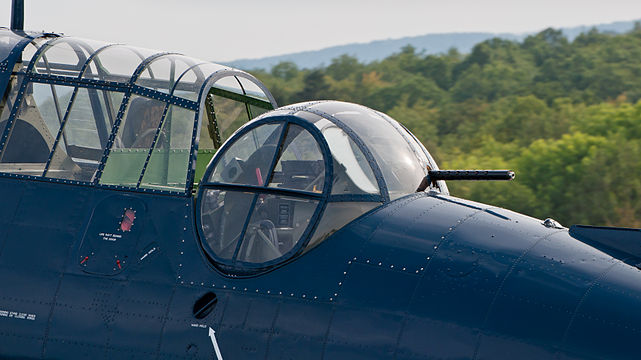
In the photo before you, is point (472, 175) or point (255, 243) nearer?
point (255, 243)

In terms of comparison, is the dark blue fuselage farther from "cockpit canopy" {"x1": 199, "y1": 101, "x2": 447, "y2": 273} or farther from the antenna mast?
the antenna mast

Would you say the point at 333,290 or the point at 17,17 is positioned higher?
the point at 17,17

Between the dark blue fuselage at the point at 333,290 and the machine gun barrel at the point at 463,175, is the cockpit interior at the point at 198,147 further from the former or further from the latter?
the dark blue fuselage at the point at 333,290

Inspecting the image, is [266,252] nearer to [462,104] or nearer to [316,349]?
[316,349]

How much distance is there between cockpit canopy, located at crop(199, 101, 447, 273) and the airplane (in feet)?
0.06

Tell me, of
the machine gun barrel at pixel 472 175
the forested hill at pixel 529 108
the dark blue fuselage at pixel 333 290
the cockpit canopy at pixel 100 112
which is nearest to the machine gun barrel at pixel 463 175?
the machine gun barrel at pixel 472 175

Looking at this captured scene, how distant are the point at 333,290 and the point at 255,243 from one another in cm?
104

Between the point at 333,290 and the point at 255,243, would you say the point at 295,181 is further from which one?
the point at 333,290

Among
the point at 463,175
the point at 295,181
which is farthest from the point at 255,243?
the point at 463,175

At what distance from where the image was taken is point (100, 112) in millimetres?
8992

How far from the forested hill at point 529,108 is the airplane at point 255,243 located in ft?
90.4

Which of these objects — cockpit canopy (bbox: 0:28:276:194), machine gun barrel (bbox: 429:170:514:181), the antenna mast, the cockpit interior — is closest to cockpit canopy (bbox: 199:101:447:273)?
the cockpit interior

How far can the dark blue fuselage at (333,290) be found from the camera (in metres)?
6.13

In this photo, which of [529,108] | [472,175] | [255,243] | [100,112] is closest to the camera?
[255,243]
